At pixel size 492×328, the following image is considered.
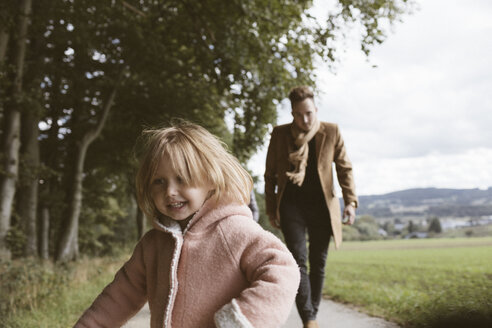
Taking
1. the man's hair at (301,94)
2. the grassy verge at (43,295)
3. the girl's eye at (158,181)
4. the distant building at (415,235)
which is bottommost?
the distant building at (415,235)

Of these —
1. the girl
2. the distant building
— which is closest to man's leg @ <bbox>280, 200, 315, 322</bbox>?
the girl

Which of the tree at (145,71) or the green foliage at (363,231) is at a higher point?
the tree at (145,71)

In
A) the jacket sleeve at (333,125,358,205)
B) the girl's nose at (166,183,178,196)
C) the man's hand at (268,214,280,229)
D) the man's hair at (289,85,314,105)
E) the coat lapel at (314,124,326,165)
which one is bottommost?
the man's hand at (268,214,280,229)

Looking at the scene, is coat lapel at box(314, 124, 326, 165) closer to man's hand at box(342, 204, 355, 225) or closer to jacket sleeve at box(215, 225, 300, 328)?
man's hand at box(342, 204, 355, 225)

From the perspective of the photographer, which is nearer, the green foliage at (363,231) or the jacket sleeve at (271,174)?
the jacket sleeve at (271,174)

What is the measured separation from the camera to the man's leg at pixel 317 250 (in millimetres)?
4555

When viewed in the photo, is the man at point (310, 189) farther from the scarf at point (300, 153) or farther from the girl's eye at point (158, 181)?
the girl's eye at point (158, 181)

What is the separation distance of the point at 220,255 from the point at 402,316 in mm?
3845

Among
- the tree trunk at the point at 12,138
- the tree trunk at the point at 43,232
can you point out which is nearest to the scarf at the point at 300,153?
the tree trunk at the point at 12,138

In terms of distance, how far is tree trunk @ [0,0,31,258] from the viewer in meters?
10.5

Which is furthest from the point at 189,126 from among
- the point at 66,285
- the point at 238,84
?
the point at 238,84

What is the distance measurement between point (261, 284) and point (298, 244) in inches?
107

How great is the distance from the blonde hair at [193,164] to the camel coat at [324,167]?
2362mm

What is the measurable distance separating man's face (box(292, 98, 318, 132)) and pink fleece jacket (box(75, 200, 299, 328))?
98.7 inches
